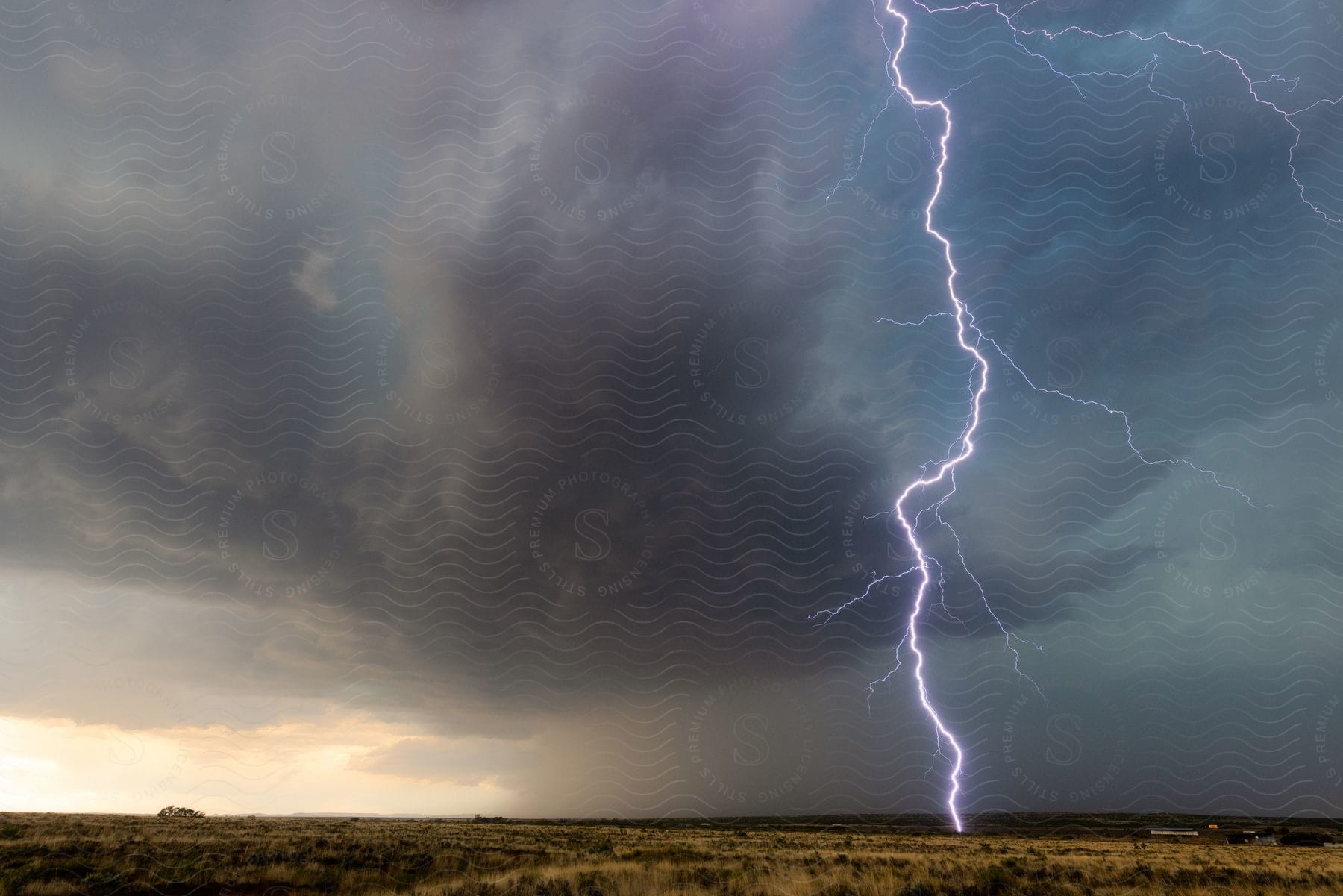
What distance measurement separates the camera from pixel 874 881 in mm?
13773

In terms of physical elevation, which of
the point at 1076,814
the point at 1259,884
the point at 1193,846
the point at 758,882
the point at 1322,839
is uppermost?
the point at 758,882

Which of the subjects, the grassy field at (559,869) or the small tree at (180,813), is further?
the small tree at (180,813)

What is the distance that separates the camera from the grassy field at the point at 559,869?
13.1 metres

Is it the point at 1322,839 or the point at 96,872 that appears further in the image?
the point at 1322,839

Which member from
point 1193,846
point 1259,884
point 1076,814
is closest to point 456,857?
point 1259,884

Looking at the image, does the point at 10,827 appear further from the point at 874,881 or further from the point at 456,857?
the point at 874,881

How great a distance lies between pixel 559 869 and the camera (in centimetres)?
1548

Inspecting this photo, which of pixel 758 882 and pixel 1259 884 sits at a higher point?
pixel 758 882

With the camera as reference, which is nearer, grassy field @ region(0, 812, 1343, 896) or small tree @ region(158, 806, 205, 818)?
grassy field @ region(0, 812, 1343, 896)

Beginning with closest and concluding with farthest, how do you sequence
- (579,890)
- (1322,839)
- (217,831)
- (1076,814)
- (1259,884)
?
(579,890)
(1259,884)
(217,831)
(1322,839)
(1076,814)

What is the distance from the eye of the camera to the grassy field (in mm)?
Answer: 13133

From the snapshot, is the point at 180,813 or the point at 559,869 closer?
the point at 559,869

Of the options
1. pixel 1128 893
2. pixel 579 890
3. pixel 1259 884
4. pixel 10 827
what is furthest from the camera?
pixel 10 827

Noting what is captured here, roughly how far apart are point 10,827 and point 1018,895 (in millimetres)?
27955
